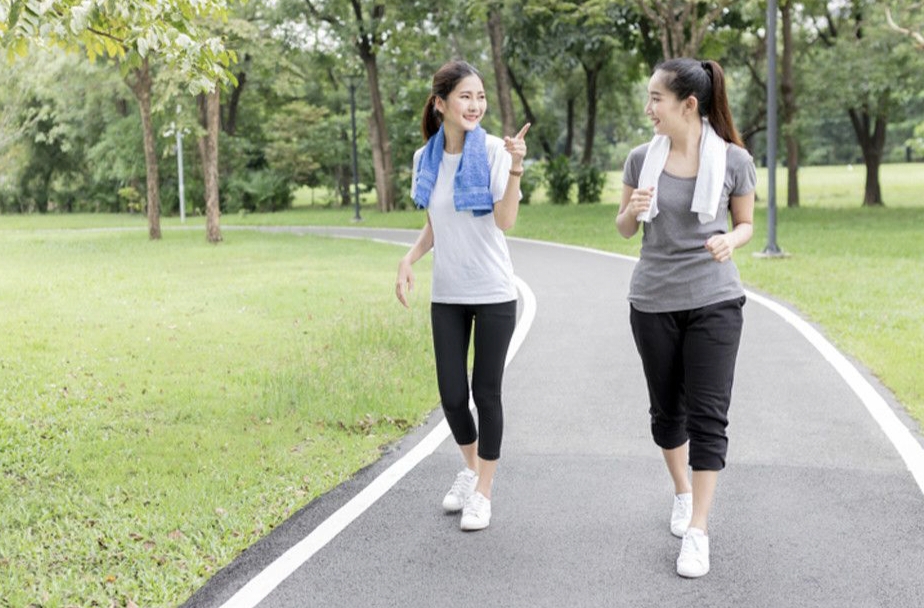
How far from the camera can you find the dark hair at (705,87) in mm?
4199

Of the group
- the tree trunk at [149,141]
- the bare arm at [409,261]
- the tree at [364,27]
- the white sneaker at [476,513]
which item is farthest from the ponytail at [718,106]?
the tree at [364,27]

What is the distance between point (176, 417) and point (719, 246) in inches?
167

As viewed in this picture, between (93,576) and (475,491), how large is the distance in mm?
1596

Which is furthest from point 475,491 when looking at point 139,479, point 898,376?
point 898,376

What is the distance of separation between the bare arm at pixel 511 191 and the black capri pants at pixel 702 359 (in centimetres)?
66

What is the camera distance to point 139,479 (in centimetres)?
558

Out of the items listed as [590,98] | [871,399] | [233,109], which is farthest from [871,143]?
[871,399]

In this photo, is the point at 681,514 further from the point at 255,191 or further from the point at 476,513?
the point at 255,191

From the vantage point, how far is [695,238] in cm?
425

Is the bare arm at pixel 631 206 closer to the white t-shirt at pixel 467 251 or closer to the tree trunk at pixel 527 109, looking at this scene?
the white t-shirt at pixel 467 251

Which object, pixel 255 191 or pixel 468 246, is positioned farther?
pixel 255 191

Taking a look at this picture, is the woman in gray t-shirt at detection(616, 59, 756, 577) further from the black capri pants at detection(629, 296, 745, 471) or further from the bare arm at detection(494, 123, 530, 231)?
the bare arm at detection(494, 123, 530, 231)

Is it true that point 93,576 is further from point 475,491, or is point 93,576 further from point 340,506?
point 475,491

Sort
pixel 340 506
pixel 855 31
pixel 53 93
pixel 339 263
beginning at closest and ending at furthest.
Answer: pixel 340 506 < pixel 339 263 < pixel 855 31 < pixel 53 93
